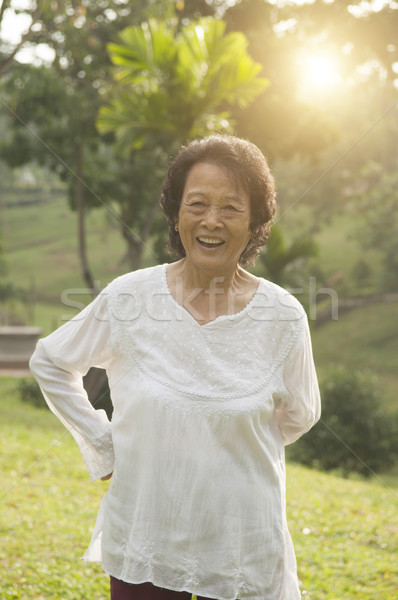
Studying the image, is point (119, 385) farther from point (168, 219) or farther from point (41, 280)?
point (41, 280)

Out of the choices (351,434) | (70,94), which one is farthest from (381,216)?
(351,434)

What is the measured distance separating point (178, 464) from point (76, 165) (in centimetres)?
1118

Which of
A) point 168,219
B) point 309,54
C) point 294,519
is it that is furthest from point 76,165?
point 168,219

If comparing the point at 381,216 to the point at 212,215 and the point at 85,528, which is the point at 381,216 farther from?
the point at 212,215

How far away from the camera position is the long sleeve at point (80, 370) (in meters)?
2.13

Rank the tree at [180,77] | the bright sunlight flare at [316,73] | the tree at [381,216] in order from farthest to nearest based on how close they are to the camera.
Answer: the tree at [381,216] → the bright sunlight flare at [316,73] → the tree at [180,77]

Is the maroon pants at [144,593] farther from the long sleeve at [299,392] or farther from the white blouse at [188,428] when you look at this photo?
the long sleeve at [299,392]

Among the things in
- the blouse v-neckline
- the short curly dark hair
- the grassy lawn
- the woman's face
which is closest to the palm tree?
the grassy lawn

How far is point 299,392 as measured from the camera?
2.17m

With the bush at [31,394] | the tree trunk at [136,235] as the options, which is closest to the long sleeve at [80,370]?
the tree trunk at [136,235]

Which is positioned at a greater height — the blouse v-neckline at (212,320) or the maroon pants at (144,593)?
the blouse v-neckline at (212,320)

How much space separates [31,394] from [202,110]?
224 inches

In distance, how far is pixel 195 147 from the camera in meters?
2.14

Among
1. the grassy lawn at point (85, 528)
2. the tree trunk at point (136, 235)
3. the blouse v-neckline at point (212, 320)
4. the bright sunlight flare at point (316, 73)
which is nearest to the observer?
the blouse v-neckline at point (212, 320)
